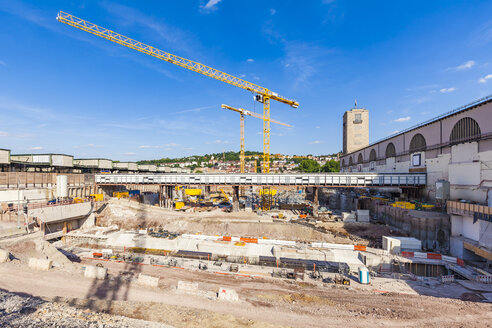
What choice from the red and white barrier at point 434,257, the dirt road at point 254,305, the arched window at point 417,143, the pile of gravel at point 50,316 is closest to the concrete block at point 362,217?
the red and white barrier at point 434,257

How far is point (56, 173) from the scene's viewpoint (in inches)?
1829

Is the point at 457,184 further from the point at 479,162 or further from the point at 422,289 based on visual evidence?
the point at 422,289

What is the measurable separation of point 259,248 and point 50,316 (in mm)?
22367

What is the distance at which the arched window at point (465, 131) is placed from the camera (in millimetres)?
33203

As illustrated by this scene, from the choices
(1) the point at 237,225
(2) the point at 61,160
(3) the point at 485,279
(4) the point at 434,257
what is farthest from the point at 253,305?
(2) the point at 61,160

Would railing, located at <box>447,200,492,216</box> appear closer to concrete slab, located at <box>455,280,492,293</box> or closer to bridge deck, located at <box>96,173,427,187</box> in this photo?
concrete slab, located at <box>455,280,492,293</box>

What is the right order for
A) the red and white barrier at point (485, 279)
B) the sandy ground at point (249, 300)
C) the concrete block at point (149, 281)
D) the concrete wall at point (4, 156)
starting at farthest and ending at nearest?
the concrete wall at point (4, 156) → the red and white barrier at point (485, 279) → the concrete block at point (149, 281) → the sandy ground at point (249, 300)

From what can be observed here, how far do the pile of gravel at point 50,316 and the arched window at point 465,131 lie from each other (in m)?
45.2

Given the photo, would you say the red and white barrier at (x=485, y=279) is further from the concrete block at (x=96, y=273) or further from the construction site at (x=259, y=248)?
the concrete block at (x=96, y=273)

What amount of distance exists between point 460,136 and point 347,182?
18870mm

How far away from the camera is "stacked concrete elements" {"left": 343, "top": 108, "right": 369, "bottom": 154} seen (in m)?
92.1

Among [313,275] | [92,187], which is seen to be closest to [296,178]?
[313,275]

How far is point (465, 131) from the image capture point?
3503 centimetres

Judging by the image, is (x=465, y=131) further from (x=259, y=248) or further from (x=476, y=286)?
(x=259, y=248)
